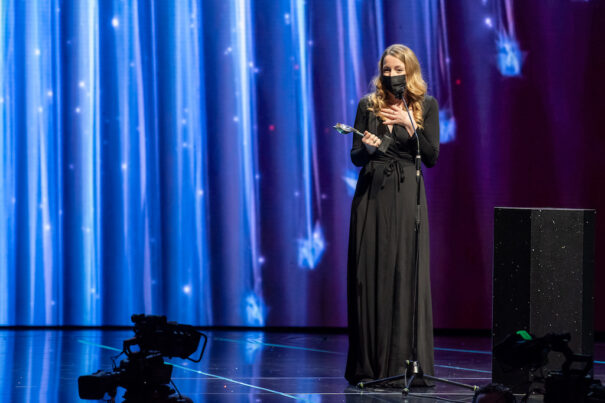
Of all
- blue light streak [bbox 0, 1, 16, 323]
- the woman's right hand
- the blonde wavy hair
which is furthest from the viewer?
blue light streak [bbox 0, 1, 16, 323]

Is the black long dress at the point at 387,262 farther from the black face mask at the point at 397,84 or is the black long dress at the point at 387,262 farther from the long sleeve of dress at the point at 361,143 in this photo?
the black face mask at the point at 397,84

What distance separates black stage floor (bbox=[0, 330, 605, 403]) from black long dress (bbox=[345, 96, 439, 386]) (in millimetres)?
165

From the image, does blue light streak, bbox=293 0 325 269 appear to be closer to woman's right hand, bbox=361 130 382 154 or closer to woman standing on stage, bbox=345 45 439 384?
woman standing on stage, bbox=345 45 439 384

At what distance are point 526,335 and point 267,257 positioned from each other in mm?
3332

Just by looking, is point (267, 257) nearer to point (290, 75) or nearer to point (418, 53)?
point (290, 75)

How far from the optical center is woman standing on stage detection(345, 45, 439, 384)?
10.7 ft

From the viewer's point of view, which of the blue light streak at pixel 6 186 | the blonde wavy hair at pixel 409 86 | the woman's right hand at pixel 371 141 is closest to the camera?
the woman's right hand at pixel 371 141

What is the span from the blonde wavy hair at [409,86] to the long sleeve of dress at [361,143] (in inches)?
1.7

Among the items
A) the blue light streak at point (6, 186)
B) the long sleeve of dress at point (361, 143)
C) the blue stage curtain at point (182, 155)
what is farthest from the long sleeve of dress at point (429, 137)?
the blue light streak at point (6, 186)

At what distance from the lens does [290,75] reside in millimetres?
5688

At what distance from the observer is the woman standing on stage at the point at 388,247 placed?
10.7 ft

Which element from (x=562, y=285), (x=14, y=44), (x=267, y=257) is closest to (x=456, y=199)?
(x=267, y=257)

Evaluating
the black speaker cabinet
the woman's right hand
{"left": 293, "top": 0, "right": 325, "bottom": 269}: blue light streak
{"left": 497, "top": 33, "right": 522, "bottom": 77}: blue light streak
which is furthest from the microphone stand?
{"left": 497, "top": 33, "right": 522, "bottom": 77}: blue light streak

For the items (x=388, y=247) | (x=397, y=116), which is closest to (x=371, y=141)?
(x=397, y=116)
